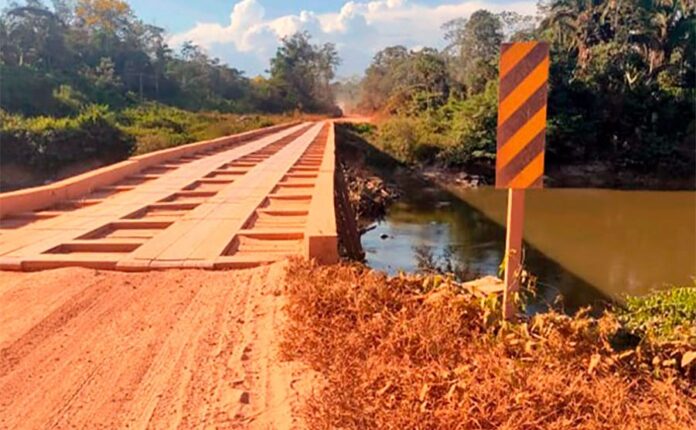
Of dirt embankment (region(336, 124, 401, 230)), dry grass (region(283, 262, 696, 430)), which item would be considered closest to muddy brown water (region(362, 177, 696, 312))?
dirt embankment (region(336, 124, 401, 230))

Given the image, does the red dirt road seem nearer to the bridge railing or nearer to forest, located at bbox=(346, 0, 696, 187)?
the bridge railing

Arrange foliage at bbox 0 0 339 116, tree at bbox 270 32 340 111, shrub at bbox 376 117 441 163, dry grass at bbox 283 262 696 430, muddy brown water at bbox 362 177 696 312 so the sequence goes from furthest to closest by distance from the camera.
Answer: tree at bbox 270 32 340 111 < foliage at bbox 0 0 339 116 < shrub at bbox 376 117 441 163 < muddy brown water at bbox 362 177 696 312 < dry grass at bbox 283 262 696 430

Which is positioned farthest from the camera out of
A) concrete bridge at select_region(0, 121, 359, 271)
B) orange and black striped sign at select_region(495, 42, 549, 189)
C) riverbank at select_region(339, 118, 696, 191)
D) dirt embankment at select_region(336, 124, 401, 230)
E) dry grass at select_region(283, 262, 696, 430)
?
riverbank at select_region(339, 118, 696, 191)

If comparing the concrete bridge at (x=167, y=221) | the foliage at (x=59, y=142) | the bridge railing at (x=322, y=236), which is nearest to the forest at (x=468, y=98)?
the foliage at (x=59, y=142)

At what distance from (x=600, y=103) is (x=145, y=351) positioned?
27109mm

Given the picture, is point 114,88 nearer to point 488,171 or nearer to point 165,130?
point 165,130

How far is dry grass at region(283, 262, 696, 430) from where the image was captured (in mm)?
2021

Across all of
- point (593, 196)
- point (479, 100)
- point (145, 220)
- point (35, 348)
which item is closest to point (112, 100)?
point (479, 100)

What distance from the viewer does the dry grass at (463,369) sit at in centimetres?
202

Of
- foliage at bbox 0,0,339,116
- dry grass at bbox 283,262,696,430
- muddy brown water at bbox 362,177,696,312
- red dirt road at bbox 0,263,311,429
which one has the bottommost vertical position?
muddy brown water at bbox 362,177,696,312

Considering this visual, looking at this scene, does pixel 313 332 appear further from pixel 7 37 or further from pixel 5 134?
pixel 7 37

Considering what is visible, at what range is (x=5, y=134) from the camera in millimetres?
20609

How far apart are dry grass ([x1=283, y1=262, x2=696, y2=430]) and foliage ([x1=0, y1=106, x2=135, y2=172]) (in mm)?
21005

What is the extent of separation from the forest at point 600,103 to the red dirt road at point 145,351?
22.2 meters
